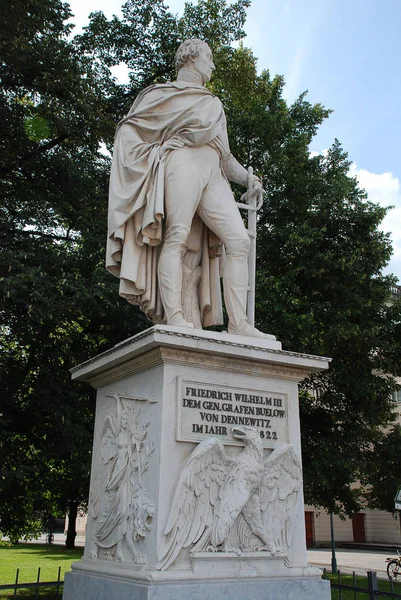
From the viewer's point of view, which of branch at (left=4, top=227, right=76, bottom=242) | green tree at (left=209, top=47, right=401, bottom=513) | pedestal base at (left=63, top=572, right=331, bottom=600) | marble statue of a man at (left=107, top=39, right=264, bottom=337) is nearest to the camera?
pedestal base at (left=63, top=572, right=331, bottom=600)

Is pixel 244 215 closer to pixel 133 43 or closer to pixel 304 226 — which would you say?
pixel 304 226

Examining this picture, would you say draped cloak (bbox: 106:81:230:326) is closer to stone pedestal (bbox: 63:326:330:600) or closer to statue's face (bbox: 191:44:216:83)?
statue's face (bbox: 191:44:216:83)

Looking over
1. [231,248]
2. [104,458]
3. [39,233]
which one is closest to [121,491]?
[104,458]

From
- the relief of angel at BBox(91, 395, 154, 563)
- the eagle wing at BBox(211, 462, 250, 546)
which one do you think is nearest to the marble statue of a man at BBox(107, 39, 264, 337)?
the relief of angel at BBox(91, 395, 154, 563)

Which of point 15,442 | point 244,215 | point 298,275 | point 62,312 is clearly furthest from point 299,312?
point 15,442

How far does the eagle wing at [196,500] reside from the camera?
4086mm

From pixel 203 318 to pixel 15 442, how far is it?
7.22 m

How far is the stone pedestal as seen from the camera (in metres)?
4.13

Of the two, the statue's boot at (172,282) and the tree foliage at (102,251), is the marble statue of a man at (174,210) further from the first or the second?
the tree foliage at (102,251)

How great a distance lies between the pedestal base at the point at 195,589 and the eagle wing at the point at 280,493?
0.31 meters

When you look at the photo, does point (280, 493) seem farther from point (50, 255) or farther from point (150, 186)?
point (50, 255)

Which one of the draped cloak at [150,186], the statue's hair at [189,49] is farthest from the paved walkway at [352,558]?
the statue's hair at [189,49]

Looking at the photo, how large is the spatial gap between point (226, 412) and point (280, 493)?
74cm

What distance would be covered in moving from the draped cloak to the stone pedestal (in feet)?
2.39
